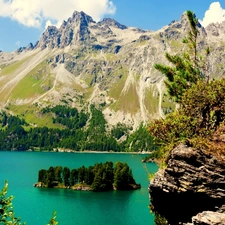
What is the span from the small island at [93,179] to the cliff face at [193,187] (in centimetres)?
11110

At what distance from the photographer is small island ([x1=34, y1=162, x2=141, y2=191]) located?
5000 inches

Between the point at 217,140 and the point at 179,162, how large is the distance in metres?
2.36

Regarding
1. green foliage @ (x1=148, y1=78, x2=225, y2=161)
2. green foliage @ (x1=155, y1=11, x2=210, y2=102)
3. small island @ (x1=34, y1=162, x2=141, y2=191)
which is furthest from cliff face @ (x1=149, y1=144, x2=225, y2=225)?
small island @ (x1=34, y1=162, x2=141, y2=191)

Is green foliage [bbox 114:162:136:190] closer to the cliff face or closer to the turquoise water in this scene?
the turquoise water

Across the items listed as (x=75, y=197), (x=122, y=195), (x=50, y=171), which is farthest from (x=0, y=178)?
(x=122, y=195)

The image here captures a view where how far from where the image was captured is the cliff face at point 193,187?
14984mm

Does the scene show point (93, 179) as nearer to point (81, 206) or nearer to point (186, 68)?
point (81, 206)

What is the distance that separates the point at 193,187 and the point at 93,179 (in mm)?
118931

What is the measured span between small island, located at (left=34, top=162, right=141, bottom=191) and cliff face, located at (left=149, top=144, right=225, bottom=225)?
111 m

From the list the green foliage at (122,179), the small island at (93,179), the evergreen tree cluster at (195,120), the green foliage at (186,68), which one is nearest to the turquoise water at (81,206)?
the small island at (93,179)

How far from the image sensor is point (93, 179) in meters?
132

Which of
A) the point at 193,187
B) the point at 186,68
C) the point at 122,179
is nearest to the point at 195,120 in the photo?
the point at 193,187

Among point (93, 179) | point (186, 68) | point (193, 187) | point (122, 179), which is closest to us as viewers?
point (193, 187)

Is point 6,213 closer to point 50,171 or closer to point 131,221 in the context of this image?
point 131,221
